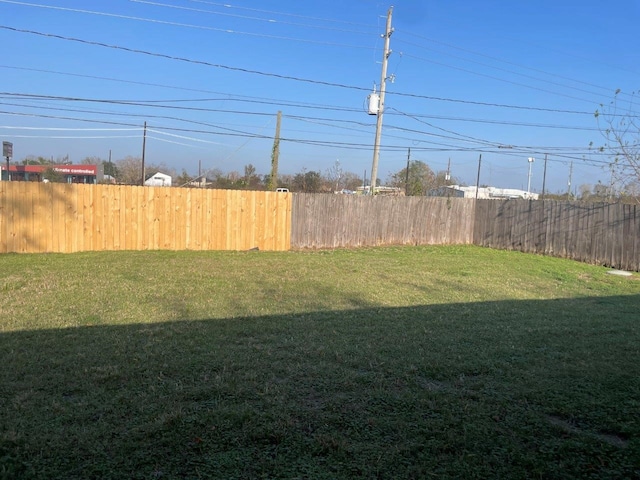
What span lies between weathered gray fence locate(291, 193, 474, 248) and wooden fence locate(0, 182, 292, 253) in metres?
0.65

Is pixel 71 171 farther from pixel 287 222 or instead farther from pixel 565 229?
pixel 565 229

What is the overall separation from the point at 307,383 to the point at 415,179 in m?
23.2

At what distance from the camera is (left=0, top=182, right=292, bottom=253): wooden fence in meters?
12.1

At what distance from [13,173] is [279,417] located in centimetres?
4687

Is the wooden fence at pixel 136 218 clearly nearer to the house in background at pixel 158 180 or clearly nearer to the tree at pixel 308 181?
the tree at pixel 308 181

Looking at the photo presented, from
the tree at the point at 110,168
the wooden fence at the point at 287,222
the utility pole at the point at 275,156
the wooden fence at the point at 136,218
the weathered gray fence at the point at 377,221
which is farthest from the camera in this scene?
the tree at the point at 110,168

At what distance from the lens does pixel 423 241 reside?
18.4 meters

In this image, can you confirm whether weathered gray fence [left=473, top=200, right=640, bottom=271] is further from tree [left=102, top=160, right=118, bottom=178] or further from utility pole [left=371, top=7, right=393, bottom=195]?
tree [left=102, top=160, right=118, bottom=178]

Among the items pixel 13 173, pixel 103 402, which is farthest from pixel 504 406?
pixel 13 173

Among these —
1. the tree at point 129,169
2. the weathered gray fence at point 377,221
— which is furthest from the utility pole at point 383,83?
the tree at point 129,169

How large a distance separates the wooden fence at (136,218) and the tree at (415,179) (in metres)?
11.0

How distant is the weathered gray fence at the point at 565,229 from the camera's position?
48.0 ft

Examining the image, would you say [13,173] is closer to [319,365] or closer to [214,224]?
[214,224]

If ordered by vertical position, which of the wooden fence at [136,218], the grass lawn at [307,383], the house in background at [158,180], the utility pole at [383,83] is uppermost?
the utility pole at [383,83]
